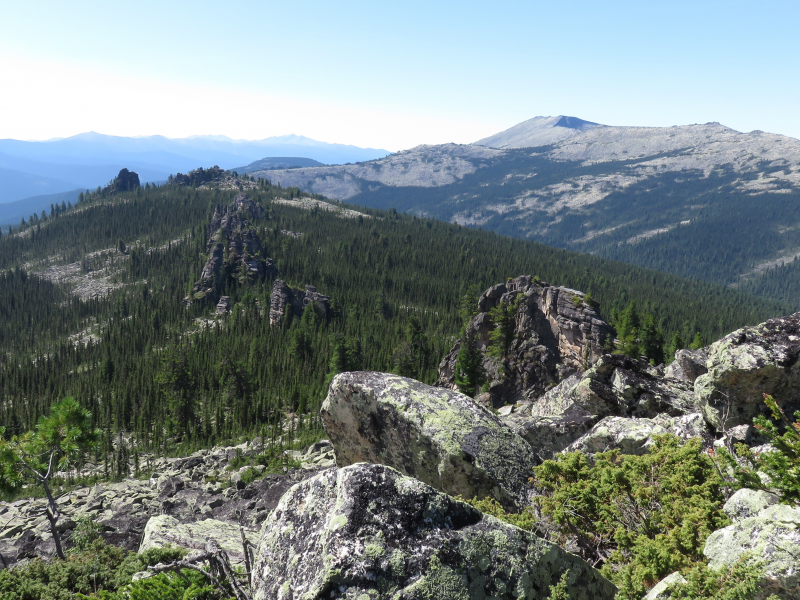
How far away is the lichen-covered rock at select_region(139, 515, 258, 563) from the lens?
1479 cm

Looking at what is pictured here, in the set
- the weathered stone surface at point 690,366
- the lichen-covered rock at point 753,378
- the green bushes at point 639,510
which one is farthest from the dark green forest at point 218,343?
the lichen-covered rock at point 753,378

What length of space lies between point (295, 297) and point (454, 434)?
129637 millimetres

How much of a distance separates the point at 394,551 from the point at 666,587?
472 cm

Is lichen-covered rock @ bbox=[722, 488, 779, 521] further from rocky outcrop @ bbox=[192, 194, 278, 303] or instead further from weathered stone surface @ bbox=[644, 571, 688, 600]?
rocky outcrop @ bbox=[192, 194, 278, 303]

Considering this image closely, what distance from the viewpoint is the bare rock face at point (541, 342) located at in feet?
214

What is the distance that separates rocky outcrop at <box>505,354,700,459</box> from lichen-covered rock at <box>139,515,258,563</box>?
12.0 meters

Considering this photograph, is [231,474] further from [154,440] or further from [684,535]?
[684,535]

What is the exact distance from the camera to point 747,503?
8500mm

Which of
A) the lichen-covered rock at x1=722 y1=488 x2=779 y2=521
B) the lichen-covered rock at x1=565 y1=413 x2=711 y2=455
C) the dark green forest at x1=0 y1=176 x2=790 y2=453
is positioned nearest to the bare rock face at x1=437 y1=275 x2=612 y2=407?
the dark green forest at x1=0 y1=176 x2=790 y2=453

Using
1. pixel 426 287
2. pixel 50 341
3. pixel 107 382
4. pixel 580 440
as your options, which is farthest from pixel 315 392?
pixel 50 341

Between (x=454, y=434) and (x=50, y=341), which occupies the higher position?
(x=454, y=434)

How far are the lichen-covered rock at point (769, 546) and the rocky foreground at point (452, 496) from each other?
0.07 ft

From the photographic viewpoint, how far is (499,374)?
71125mm

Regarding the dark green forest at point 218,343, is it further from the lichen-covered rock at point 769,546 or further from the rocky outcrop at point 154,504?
the lichen-covered rock at point 769,546
